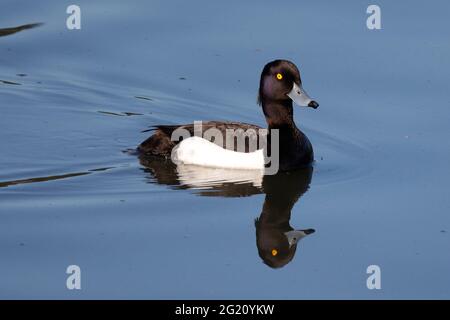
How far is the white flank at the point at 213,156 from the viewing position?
495 inches

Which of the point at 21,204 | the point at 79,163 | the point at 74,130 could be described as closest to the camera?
the point at 21,204

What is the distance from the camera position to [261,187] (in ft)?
39.8

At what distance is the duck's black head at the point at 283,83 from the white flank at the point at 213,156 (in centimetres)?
69

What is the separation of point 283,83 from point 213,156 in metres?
1.14

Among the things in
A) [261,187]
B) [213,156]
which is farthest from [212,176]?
[261,187]

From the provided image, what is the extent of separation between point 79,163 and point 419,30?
18.0ft

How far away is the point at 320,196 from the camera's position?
460 inches

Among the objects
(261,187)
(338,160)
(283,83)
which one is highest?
(283,83)

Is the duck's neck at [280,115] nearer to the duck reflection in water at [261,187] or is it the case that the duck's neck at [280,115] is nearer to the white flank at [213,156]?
the white flank at [213,156]

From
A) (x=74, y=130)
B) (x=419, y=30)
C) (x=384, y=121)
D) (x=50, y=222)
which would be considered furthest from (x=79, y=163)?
(x=419, y=30)

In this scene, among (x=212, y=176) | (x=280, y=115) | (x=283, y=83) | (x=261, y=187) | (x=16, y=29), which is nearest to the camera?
(x=261, y=187)

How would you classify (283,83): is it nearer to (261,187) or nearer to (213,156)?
(213,156)

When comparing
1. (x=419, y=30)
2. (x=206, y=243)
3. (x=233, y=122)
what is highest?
(x=419, y=30)

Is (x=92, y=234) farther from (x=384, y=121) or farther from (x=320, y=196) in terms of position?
(x=384, y=121)
